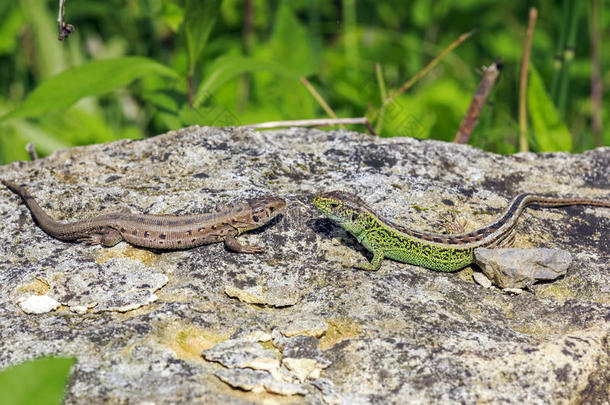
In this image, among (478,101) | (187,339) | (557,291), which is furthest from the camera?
(478,101)

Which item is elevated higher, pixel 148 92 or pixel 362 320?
pixel 148 92

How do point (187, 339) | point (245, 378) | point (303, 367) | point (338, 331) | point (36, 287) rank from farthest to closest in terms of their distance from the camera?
point (36, 287), point (338, 331), point (187, 339), point (303, 367), point (245, 378)

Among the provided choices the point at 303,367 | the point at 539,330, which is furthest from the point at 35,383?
the point at 539,330

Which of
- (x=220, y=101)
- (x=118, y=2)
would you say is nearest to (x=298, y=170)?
(x=220, y=101)

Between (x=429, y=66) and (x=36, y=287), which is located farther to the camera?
(x=429, y=66)

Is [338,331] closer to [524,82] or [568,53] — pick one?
[524,82]

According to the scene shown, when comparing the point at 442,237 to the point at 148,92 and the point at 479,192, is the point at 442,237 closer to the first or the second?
the point at 479,192
